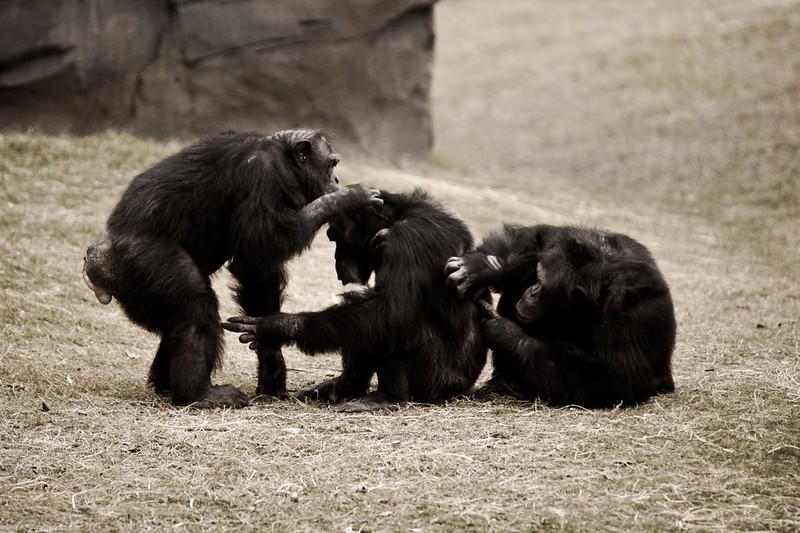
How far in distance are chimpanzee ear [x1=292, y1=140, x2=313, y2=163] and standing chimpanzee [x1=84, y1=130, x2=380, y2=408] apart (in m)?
0.01

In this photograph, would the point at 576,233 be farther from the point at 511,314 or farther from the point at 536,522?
the point at 536,522

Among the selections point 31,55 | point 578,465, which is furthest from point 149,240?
point 31,55

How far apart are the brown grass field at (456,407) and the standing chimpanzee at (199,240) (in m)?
0.38

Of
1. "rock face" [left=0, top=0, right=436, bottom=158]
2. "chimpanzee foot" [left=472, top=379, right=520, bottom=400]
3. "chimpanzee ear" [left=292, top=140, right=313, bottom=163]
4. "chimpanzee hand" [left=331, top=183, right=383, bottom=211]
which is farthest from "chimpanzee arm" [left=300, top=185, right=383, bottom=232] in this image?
"rock face" [left=0, top=0, right=436, bottom=158]

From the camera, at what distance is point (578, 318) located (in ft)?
20.4

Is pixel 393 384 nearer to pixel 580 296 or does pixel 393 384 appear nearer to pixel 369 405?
pixel 369 405

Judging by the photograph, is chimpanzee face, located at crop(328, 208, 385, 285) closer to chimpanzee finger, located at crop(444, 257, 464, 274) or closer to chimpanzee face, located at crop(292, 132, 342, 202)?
chimpanzee face, located at crop(292, 132, 342, 202)

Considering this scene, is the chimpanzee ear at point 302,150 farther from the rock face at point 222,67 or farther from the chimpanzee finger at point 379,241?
the rock face at point 222,67

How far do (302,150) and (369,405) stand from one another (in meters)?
1.75

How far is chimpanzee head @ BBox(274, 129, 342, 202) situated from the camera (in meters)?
6.44

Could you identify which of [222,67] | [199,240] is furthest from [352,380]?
[222,67]

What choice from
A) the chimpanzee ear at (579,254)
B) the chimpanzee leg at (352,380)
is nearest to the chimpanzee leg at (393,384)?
the chimpanzee leg at (352,380)

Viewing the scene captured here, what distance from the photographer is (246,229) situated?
596 centimetres

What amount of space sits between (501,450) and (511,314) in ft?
5.36
